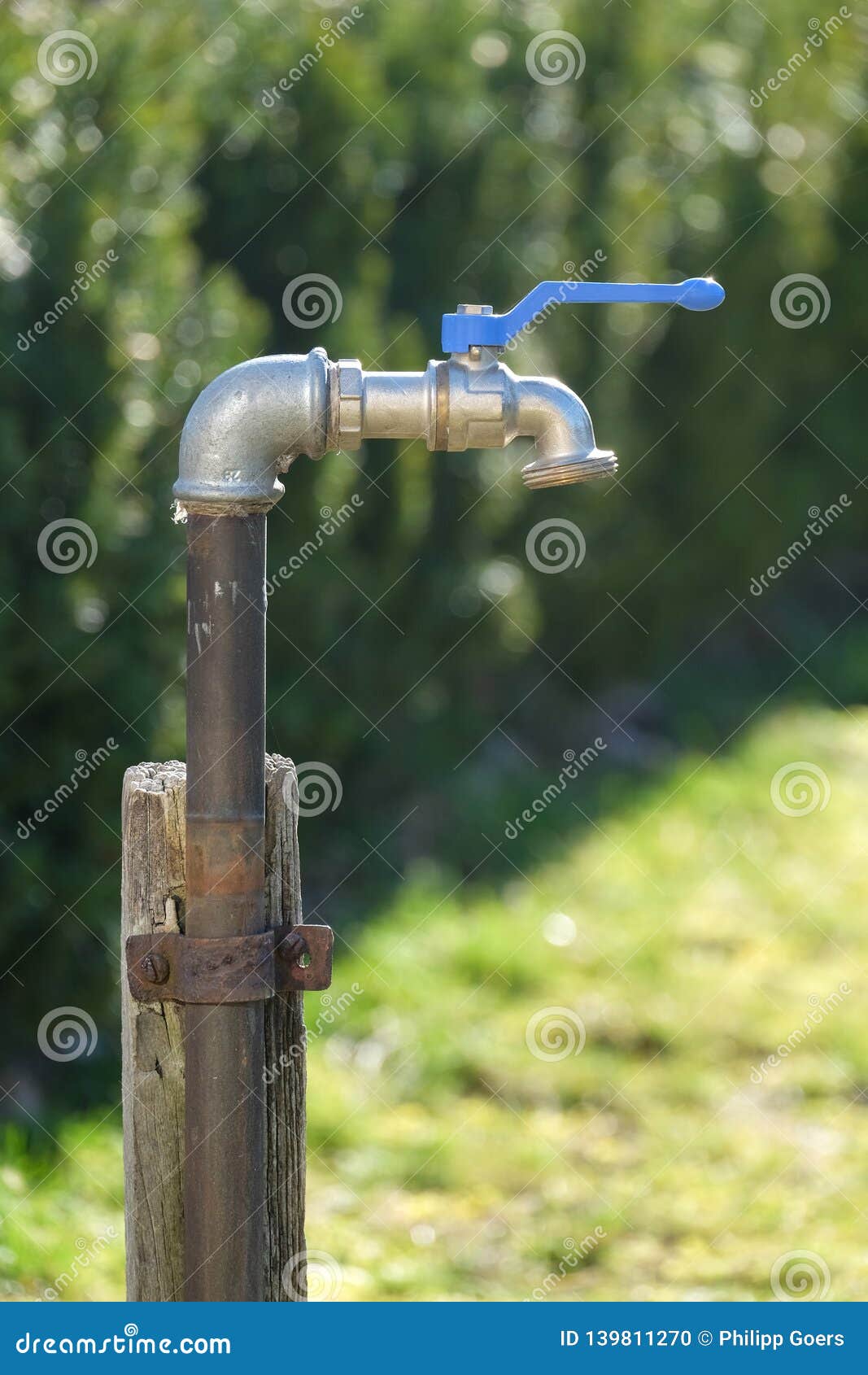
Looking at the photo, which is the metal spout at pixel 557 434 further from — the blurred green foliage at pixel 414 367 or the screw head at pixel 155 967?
the blurred green foliage at pixel 414 367

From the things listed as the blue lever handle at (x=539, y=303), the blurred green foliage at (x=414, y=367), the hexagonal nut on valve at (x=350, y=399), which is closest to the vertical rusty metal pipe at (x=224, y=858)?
the hexagonal nut on valve at (x=350, y=399)

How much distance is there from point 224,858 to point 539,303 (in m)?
0.86

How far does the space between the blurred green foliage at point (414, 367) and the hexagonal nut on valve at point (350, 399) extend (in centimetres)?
210

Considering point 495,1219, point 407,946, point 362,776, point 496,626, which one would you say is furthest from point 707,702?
point 495,1219

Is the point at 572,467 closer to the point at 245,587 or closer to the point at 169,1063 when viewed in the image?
the point at 245,587

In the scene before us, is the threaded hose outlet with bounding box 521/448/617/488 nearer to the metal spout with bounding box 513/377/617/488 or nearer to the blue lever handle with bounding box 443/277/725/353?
the metal spout with bounding box 513/377/617/488

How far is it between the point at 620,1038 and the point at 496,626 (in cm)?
199

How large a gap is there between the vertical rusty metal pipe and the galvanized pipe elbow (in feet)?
0.16

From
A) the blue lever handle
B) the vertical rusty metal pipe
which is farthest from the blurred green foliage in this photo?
the blue lever handle

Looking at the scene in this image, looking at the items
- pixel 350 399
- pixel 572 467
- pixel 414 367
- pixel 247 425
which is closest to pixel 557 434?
pixel 572 467

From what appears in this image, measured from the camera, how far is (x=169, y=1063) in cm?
214

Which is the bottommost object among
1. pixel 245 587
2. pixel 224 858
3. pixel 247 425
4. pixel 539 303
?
pixel 224 858

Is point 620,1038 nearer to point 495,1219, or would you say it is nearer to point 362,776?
point 495,1219

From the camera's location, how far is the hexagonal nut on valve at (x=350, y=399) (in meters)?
2.00
